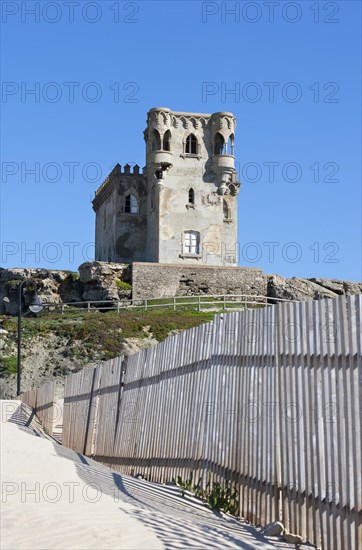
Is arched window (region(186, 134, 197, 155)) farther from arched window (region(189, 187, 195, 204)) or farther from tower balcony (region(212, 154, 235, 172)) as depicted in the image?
arched window (region(189, 187, 195, 204))

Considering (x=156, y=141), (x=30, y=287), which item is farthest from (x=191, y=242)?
(x=30, y=287)

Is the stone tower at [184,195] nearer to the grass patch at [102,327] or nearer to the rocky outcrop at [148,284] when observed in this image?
the rocky outcrop at [148,284]

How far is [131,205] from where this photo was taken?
58.5 m

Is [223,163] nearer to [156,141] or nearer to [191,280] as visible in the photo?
[156,141]

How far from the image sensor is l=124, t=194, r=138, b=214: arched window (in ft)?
191

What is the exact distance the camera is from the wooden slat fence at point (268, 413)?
7.26m

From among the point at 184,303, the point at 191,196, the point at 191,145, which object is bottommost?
the point at 184,303

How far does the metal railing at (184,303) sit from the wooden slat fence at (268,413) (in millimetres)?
33002

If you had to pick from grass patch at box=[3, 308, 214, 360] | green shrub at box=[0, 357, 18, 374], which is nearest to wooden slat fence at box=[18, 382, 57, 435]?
green shrub at box=[0, 357, 18, 374]

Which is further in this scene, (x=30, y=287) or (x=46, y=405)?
(x=30, y=287)

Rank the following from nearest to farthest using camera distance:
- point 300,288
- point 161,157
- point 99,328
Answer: point 99,328, point 300,288, point 161,157

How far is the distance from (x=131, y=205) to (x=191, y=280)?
25.7 ft

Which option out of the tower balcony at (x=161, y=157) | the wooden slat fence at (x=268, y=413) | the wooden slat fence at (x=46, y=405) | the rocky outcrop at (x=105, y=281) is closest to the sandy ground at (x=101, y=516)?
the wooden slat fence at (x=268, y=413)

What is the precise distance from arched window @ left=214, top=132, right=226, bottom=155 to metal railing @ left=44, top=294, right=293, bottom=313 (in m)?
→ 9.59
